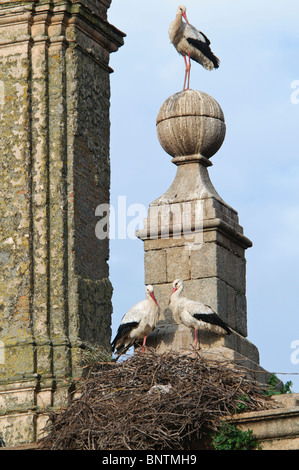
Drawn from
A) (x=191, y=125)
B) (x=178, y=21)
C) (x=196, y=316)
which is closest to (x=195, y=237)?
(x=196, y=316)

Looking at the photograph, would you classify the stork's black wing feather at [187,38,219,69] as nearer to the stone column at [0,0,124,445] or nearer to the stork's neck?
the stork's neck

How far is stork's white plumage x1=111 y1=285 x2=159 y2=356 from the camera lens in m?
15.5

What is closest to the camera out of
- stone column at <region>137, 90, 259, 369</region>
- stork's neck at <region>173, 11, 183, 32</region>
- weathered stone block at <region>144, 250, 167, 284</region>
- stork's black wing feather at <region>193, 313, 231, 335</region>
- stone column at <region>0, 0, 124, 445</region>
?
stork's black wing feather at <region>193, 313, 231, 335</region>

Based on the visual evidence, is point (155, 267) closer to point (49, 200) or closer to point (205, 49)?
point (49, 200)

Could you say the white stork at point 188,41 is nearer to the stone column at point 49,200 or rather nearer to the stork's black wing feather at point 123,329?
the stone column at point 49,200

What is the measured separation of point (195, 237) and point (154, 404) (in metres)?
2.37

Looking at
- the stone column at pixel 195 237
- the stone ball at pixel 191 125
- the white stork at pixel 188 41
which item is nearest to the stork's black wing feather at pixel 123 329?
the stone column at pixel 195 237

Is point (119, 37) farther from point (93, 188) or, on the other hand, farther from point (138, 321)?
point (138, 321)

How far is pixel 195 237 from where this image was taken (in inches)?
626

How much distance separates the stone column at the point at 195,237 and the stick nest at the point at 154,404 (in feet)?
2.84

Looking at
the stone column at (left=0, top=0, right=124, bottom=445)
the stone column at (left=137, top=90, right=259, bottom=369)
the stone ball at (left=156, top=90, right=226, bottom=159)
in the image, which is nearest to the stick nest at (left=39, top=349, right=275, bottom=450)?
the stone column at (left=0, top=0, right=124, bottom=445)

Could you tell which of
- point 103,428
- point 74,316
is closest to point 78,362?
point 74,316

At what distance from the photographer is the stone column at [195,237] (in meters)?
15.8

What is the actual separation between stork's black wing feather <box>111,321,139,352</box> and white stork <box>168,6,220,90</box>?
8.85ft
